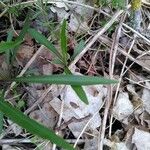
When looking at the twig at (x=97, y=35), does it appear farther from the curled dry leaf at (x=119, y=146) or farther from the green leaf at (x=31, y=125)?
the green leaf at (x=31, y=125)

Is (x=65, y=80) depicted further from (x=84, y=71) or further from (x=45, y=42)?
(x=84, y=71)

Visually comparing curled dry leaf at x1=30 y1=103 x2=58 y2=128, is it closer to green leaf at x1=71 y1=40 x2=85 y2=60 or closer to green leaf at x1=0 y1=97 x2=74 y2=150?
green leaf at x1=71 y1=40 x2=85 y2=60

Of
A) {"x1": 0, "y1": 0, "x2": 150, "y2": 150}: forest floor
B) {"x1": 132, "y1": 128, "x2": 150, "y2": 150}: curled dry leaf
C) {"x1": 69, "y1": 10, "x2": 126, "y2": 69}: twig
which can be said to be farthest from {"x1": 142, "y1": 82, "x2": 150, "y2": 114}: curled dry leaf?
{"x1": 69, "y1": 10, "x2": 126, "y2": 69}: twig

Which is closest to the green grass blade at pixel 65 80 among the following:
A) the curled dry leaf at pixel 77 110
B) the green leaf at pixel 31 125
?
the green leaf at pixel 31 125

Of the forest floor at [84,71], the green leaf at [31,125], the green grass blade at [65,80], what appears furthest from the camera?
the forest floor at [84,71]

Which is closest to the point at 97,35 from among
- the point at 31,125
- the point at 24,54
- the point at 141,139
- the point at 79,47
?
the point at 79,47

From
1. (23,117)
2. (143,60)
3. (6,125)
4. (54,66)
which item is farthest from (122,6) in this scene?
(23,117)
